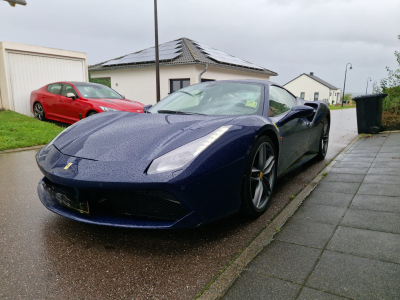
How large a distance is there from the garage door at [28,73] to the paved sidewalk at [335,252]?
10869mm

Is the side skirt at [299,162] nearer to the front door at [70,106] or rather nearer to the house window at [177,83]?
the front door at [70,106]

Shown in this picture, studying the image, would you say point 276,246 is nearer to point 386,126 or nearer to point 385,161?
point 385,161

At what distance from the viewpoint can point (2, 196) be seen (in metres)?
3.22

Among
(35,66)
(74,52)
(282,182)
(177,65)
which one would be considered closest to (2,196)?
(282,182)

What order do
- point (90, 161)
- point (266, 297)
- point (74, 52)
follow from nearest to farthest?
point (266, 297), point (90, 161), point (74, 52)

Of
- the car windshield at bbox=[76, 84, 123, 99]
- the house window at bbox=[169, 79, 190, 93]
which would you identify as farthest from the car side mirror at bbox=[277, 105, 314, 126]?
the house window at bbox=[169, 79, 190, 93]

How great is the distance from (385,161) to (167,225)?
4079 millimetres

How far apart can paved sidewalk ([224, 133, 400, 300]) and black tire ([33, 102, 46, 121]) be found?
8.56m

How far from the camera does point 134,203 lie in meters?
1.98

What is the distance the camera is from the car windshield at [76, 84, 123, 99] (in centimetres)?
841

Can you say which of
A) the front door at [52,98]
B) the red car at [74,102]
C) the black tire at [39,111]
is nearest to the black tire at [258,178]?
the red car at [74,102]

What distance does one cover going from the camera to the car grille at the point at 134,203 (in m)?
1.95

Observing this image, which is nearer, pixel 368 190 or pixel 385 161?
pixel 368 190

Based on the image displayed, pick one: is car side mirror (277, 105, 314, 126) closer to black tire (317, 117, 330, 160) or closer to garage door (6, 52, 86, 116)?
black tire (317, 117, 330, 160)
